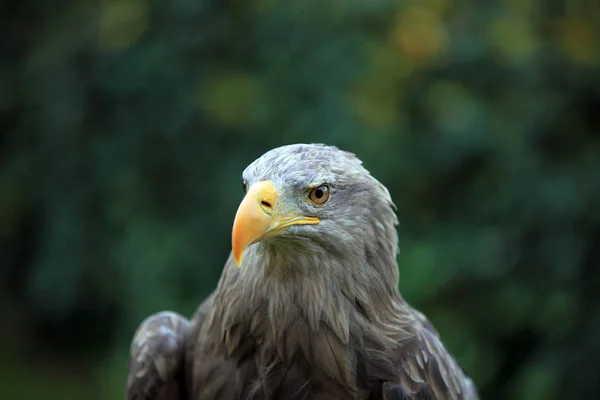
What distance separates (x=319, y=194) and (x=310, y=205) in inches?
2.3

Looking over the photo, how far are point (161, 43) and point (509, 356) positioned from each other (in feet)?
11.7

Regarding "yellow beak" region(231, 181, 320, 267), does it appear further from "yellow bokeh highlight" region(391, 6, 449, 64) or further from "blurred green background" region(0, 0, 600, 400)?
"yellow bokeh highlight" region(391, 6, 449, 64)

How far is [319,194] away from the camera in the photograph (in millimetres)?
2787

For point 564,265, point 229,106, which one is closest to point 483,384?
point 564,265

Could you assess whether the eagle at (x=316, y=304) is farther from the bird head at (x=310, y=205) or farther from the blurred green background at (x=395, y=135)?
the blurred green background at (x=395, y=135)

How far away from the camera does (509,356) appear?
231 inches

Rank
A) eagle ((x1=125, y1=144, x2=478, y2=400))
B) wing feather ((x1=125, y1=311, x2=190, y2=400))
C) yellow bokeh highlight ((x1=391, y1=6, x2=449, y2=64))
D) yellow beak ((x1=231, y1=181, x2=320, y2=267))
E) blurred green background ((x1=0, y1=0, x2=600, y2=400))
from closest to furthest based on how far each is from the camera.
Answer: yellow beak ((x1=231, y1=181, x2=320, y2=267)), eagle ((x1=125, y1=144, x2=478, y2=400)), wing feather ((x1=125, y1=311, x2=190, y2=400)), blurred green background ((x1=0, y1=0, x2=600, y2=400)), yellow bokeh highlight ((x1=391, y1=6, x2=449, y2=64))

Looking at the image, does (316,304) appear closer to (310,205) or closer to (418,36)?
(310,205)

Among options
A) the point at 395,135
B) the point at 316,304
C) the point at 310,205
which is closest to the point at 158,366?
the point at 316,304

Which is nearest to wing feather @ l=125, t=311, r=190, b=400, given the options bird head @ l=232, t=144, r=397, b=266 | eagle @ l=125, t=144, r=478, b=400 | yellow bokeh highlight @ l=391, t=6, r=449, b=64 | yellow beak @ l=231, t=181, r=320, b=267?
eagle @ l=125, t=144, r=478, b=400

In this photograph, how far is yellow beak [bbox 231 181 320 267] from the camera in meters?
2.54

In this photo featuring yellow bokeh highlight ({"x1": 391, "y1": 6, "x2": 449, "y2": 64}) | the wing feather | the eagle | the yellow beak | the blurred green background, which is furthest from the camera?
yellow bokeh highlight ({"x1": 391, "y1": 6, "x2": 449, "y2": 64})

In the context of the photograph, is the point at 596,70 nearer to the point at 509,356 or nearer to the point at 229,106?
the point at 509,356

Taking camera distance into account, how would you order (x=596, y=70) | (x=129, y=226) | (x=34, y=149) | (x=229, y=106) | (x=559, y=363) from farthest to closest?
(x=34, y=149), (x=129, y=226), (x=229, y=106), (x=596, y=70), (x=559, y=363)
